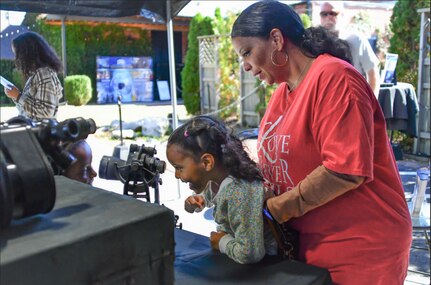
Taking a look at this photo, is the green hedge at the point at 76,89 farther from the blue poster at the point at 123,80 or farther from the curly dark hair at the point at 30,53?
the curly dark hair at the point at 30,53

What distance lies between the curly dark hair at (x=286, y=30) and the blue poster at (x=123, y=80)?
14323mm

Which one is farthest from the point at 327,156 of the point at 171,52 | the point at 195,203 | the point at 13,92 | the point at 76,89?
the point at 76,89

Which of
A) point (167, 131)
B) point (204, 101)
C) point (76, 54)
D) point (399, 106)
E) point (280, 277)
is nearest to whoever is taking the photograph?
point (280, 277)

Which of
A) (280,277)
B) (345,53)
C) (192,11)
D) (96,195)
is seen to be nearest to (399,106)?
(345,53)

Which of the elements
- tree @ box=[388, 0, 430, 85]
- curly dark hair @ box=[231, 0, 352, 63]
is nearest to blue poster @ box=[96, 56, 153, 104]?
tree @ box=[388, 0, 430, 85]

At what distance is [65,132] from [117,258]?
A: 0.24m

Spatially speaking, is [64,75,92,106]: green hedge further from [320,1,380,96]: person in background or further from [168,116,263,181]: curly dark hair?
[168,116,263,181]: curly dark hair

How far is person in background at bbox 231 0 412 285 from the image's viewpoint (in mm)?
1175

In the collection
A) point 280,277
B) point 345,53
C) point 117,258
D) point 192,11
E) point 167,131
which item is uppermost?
point 192,11

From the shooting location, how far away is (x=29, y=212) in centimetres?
77

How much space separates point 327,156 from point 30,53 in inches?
105

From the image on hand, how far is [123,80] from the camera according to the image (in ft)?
51.3

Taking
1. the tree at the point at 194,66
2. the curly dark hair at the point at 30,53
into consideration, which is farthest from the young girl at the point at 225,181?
the tree at the point at 194,66

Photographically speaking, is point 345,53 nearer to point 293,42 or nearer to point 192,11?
point 293,42
